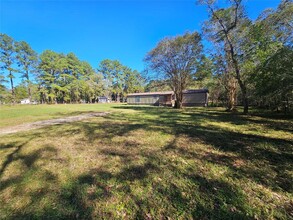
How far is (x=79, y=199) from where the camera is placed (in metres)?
2.03

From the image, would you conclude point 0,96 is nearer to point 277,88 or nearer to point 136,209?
point 136,209

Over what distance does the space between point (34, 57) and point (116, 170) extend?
43.3 meters

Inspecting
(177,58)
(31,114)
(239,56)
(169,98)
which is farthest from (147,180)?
(169,98)

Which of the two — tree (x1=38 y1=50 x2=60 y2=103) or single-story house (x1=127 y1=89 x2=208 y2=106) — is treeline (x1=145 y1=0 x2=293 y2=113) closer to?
single-story house (x1=127 y1=89 x2=208 y2=106)

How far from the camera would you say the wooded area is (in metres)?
7.37

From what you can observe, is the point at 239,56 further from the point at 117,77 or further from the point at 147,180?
A: the point at 117,77

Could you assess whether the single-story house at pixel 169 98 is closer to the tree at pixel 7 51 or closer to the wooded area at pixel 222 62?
the wooded area at pixel 222 62

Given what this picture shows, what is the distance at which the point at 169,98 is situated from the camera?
29312 mm

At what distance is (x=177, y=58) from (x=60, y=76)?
35.2 m

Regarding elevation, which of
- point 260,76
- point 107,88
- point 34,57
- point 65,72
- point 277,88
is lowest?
point 277,88

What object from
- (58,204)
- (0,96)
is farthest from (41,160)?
(0,96)

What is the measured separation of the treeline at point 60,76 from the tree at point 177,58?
5278 mm

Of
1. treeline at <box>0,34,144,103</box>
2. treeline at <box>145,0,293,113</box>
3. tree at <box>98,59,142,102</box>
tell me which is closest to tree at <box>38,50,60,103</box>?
treeline at <box>0,34,144,103</box>

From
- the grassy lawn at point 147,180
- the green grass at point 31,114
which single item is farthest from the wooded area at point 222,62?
the green grass at point 31,114
